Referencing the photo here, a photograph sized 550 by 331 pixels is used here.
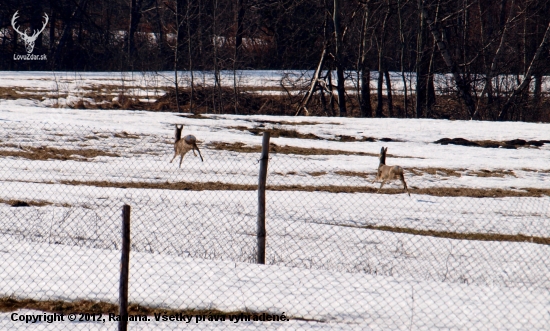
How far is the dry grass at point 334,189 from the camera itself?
1538 centimetres

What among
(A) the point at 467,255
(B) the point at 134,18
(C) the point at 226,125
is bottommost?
(A) the point at 467,255

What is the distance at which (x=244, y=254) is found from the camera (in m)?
9.54

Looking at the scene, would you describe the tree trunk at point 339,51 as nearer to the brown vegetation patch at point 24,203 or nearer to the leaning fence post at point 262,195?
the brown vegetation patch at point 24,203

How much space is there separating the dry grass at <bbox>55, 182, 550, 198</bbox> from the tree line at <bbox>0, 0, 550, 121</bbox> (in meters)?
16.0

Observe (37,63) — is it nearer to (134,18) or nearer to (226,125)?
(134,18)

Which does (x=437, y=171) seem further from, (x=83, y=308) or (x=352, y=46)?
(x=352, y=46)

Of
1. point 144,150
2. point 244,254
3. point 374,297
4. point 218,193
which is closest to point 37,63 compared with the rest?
point 144,150

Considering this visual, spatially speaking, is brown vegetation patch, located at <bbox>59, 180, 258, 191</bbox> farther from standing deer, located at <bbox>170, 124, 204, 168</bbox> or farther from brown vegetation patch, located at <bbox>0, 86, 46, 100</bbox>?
brown vegetation patch, located at <bbox>0, 86, 46, 100</bbox>

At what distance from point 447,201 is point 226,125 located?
1245cm

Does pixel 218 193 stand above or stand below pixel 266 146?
below

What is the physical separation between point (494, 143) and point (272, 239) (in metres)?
15.6

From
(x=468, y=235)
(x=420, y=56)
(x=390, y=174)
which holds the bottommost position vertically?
(x=468, y=235)

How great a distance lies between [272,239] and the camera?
1085 centimetres

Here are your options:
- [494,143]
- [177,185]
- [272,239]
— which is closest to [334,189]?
[177,185]
